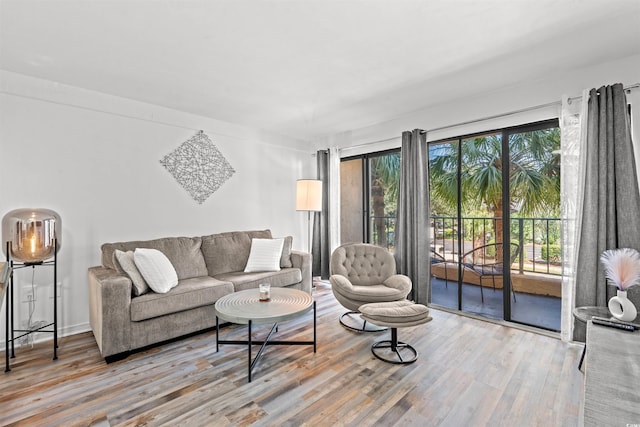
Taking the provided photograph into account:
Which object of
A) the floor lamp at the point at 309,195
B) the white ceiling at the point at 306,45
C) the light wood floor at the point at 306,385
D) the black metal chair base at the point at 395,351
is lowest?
the light wood floor at the point at 306,385

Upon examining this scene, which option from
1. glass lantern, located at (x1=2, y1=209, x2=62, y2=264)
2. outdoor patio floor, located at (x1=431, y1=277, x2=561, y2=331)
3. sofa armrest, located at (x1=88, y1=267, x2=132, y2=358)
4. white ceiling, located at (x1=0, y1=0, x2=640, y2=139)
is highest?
white ceiling, located at (x1=0, y1=0, x2=640, y2=139)

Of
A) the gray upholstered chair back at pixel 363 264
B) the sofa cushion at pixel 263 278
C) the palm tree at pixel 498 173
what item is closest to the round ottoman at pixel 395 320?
the gray upholstered chair back at pixel 363 264

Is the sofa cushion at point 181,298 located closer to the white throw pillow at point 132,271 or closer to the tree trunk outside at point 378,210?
the white throw pillow at point 132,271

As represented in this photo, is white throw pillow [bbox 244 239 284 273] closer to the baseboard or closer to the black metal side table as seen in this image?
the baseboard

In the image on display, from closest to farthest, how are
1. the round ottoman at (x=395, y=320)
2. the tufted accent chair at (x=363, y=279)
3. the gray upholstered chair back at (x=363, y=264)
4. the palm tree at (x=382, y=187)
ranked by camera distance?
the round ottoman at (x=395, y=320) → the tufted accent chair at (x=363, y=279) → the gray upholstered chair back at (x=363, y=264) → the palm tree at (x=382, y=187)

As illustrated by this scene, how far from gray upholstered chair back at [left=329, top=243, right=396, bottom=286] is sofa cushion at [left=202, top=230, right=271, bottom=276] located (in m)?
1.18

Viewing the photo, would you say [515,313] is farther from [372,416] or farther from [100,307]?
[100,307]

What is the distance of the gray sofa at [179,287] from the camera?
2.49 meters

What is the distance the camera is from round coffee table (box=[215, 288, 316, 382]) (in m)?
2.26

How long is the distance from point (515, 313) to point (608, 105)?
7.04ft

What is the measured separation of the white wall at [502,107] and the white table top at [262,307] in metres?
2.62

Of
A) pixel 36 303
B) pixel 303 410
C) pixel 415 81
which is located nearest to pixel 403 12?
pixel 415 81

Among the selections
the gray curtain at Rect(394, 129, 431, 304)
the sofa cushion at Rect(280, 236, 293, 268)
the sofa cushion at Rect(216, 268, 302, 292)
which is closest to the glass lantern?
the sofa cushion at Rect(216, 268, 302, 292)

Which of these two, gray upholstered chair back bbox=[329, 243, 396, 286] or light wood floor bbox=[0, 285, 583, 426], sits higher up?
gray upholstered chair back bbox=[329, 243, 396, 286]
